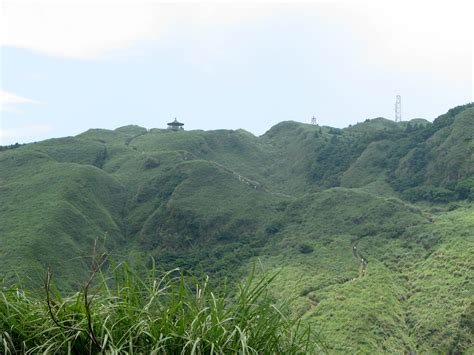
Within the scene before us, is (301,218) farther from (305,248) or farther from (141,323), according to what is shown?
(141,323)

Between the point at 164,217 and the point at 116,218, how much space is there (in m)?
6.22

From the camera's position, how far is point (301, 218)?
2243 inches

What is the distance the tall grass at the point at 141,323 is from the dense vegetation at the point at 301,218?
16613 millimetres

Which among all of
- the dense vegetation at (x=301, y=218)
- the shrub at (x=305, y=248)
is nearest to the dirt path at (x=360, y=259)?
the dense vegetation at (x=301, y=218)

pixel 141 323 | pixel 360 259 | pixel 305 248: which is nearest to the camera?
pixel 141 323

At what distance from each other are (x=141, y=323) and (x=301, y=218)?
2119 inches

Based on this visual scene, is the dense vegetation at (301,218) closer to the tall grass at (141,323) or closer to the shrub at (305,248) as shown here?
the shrub at (305,248)

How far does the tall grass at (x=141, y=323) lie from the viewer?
144 inches

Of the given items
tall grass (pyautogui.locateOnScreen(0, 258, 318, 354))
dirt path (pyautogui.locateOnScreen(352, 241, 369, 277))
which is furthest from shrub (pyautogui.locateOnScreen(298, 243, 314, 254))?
tall grass (pyautogui.locateOnScreen(0, 258, 318, 354))

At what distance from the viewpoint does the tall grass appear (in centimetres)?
366

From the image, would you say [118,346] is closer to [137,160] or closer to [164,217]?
[164,217]

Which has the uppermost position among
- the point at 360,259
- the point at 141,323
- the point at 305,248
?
the point at 141,323

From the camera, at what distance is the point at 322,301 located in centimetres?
3719

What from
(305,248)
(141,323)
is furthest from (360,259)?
(141,323)
